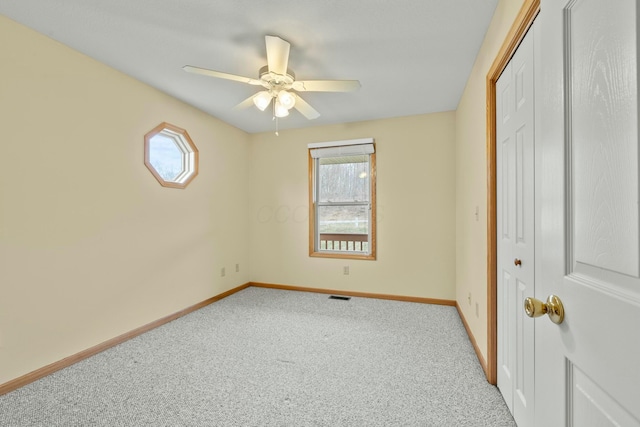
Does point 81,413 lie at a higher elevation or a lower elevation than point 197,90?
lower

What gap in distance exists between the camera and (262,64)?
2.41m

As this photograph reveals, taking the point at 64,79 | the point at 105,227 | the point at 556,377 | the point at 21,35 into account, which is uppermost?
the point at 21,35

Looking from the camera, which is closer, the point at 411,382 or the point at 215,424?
the point at 215,424

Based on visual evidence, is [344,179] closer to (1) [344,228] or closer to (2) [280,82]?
(1) [344,228]

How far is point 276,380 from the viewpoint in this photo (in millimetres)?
1961

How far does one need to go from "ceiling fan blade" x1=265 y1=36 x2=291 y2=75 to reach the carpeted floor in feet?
7.29

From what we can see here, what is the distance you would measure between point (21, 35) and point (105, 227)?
144 centimetres

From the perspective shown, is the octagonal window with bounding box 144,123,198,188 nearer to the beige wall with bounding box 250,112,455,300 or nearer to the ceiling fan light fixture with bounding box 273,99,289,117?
the beige wall with bounding box 250,112,455,300

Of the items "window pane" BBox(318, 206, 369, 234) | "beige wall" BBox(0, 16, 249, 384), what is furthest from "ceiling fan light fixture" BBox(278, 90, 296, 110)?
"window pane" BBox(318, 206, 369, 234)

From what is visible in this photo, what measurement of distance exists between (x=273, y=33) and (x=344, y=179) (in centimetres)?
237

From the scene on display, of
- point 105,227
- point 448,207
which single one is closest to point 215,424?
point 105,227

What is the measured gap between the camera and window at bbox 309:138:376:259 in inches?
154

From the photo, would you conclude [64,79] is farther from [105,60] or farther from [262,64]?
[262,64]

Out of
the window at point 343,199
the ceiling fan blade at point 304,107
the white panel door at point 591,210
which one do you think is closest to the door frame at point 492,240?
the white panel door at point 591,210
